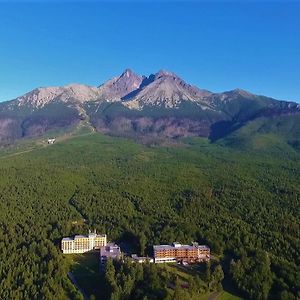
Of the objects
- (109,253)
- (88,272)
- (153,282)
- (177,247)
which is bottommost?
(88,272)

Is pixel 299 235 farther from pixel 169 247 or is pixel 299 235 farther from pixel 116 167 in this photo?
pixel 116 167

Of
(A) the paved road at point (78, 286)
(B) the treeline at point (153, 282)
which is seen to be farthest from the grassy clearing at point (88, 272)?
(B) the treeline at point (153, 282)

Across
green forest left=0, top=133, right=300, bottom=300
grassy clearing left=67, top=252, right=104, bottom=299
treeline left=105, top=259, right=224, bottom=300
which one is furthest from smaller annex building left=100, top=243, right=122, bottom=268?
treeline left=105, top=259, right=224, bottom=300

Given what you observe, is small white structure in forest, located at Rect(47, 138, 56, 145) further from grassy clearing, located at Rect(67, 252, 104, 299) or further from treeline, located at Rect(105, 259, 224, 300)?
treeline, located at Rect(105, 259, 224, 300)

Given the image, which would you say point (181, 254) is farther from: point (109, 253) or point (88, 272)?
point (88, 272)

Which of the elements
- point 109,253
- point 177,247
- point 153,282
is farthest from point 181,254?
point 153,282

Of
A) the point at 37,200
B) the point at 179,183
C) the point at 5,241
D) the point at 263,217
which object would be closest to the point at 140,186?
the point at 179,183
